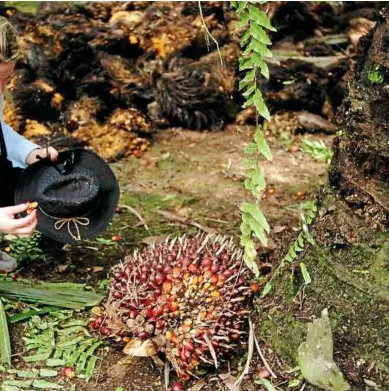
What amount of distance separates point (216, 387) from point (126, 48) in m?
3.26

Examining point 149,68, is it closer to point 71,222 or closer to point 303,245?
point 71,222

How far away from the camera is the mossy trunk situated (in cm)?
243

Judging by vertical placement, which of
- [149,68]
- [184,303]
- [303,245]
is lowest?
[149,68]

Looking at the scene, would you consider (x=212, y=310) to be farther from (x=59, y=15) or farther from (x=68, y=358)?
(x=59, y=15)

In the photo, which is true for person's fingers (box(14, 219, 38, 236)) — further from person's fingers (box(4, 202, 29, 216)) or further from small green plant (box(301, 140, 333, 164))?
small green plant (box(301, 140, 333, 164))

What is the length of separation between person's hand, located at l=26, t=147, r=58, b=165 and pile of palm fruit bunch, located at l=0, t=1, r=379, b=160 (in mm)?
1368

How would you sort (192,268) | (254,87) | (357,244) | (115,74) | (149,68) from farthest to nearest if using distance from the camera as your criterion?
1. (149,68)
2. (115,74)
3. (192,268)
4. (357,244)
5. (254,87)

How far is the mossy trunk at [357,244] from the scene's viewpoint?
2428 mm

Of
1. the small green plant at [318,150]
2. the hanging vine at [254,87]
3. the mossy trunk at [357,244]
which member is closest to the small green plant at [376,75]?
the mossy trunk at [357,244]

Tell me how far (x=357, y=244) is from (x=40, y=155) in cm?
155

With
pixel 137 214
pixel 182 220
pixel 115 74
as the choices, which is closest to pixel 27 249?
pixel 137 214

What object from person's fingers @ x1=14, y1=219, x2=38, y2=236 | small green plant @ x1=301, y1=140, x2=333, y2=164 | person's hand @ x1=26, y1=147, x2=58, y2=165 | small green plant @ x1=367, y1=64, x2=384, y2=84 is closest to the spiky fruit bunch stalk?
person's fingers @ x1=14, y1=219, x2=38, y2=236

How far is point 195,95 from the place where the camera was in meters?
5.20

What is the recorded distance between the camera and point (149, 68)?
5242 mm
